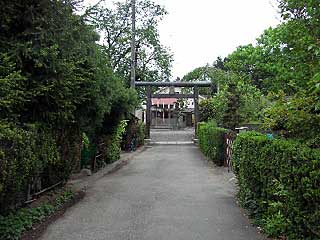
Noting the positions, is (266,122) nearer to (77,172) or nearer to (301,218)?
(301,218)

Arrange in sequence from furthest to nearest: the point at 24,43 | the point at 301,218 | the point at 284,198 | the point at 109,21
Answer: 1. the point at 109,21
2. the point at 24,43
3. the point at 284,198
4. the point at 301,218

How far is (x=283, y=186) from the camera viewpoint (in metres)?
5.28

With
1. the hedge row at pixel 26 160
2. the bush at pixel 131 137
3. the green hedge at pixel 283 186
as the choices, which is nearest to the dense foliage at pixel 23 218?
the hedge row at pixel 26 160

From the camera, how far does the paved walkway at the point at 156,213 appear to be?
642 centimetres

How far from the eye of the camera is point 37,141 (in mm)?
7410

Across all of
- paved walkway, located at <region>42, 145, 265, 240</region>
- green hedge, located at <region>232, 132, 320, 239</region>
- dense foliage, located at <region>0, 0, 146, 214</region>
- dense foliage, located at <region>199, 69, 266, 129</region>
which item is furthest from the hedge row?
dense foliage, located at <region>199, 69, 266, 129</region>

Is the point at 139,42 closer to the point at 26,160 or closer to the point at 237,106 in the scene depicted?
the point at 237,106

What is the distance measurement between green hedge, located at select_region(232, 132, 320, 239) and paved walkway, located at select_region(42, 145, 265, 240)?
1.42 ft

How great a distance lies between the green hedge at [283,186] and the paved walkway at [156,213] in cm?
43

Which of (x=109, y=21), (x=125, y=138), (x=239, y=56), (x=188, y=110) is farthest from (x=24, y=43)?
(x=188, y=110)

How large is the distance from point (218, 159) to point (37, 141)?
35.4 feet

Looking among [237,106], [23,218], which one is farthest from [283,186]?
[237,106]

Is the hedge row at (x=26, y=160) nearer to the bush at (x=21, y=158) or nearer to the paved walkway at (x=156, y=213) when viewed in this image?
the bush at (x=21, y=158)

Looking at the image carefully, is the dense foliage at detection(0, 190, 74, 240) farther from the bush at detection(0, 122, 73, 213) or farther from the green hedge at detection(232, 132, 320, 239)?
the green hedge at detection(232, 132, 320, 239)
